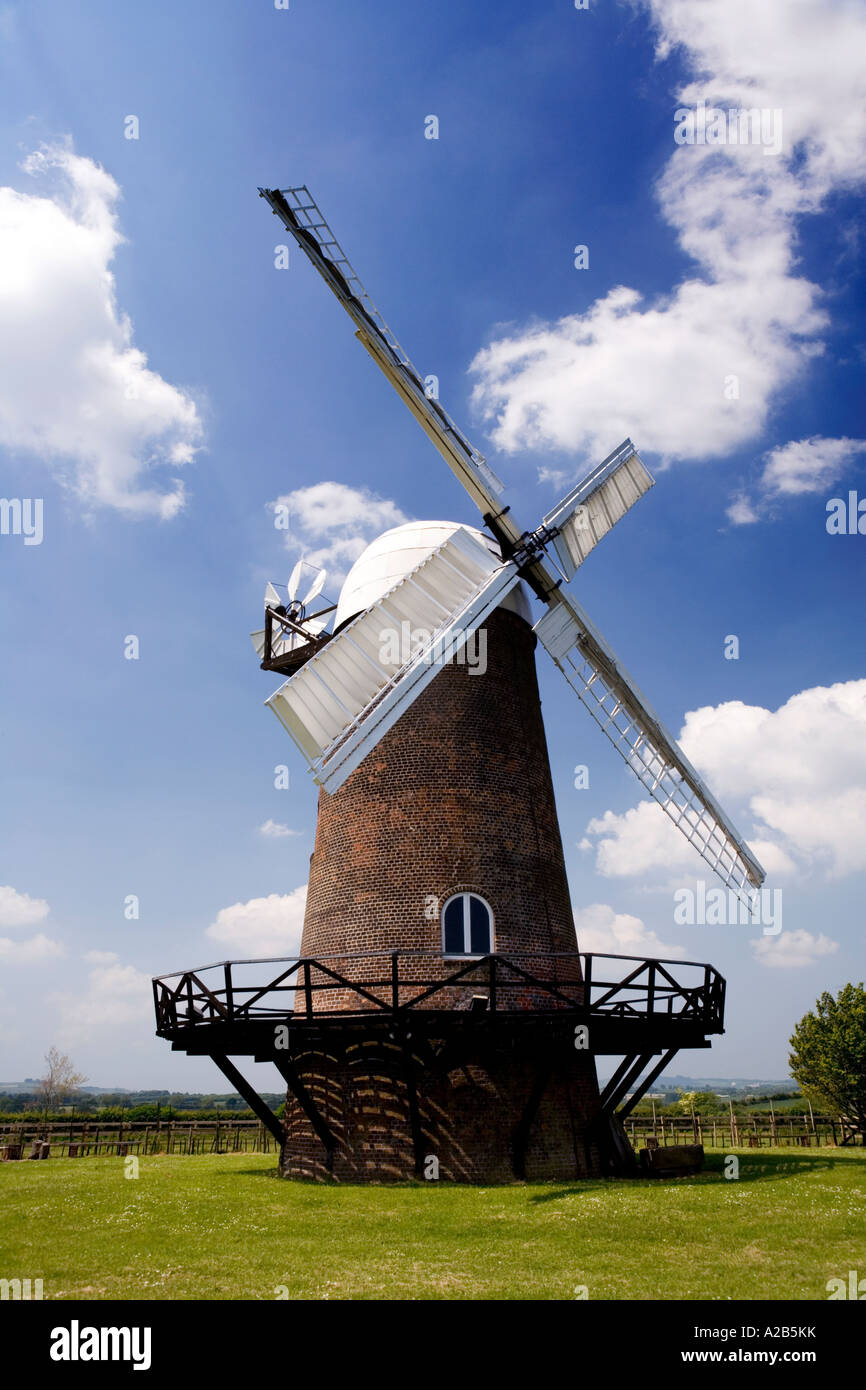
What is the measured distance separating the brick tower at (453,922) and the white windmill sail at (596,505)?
1.67 meters

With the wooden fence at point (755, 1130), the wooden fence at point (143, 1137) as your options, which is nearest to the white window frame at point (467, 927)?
the wooden fence at point (143, 1137)

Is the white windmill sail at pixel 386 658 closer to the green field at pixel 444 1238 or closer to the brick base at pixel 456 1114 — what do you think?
the brick base at pixel 456 1114

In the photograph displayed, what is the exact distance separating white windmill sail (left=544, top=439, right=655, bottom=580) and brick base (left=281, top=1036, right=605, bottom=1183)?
9.07m

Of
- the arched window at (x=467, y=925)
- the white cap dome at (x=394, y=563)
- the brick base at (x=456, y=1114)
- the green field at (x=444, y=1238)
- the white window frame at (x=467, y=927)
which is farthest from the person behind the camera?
the white cap dome at (x=394, y=563)

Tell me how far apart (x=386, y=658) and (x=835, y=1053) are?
42016 mm

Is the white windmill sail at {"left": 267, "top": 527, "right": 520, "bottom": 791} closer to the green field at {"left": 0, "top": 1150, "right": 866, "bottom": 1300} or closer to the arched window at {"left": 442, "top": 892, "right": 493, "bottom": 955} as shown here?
the arched window at {"left": 442, "top": 892, "right": 493, "bottom": 955}

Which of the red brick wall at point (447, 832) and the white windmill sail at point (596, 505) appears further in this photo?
the white windmill sail at point (596, 505)

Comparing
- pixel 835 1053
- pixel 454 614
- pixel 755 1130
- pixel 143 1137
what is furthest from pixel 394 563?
pixel 835 1053

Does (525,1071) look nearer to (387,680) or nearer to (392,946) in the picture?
(392,946)

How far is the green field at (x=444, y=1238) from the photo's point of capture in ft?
27.2

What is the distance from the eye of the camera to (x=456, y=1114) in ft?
44.5
